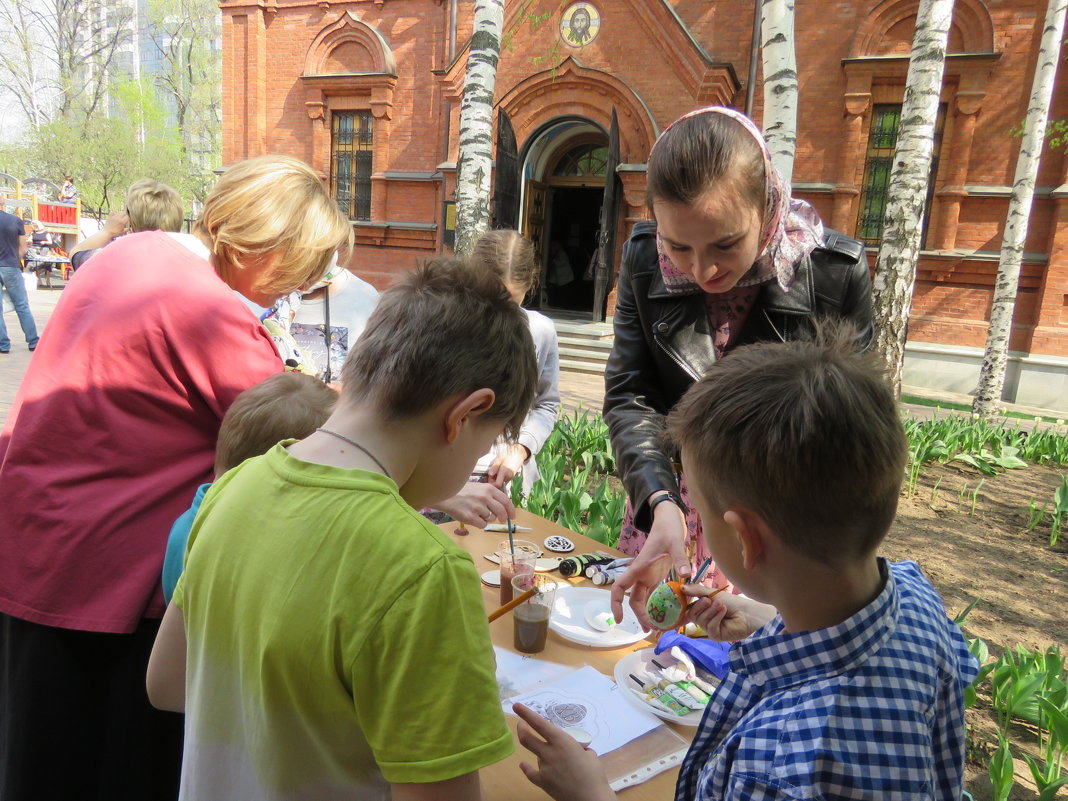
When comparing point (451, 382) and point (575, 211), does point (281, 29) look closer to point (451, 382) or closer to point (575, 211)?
point (575, 211)

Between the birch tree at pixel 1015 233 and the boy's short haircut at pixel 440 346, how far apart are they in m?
8.37

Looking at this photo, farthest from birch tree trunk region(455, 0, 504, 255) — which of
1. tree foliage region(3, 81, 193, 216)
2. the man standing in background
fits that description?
tree foliage region(3, 81, 193, 216)

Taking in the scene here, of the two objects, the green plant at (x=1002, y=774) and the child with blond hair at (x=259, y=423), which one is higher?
the child with blond hair at (x=259, y=423)

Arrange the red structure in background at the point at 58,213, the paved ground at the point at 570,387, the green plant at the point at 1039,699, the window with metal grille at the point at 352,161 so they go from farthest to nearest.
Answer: the red structure in background at the point at 58,213 → the window with metal grille at the point at 352,161 → the paved ground at the point at 570,387 → the green plant at the point at 1039,699

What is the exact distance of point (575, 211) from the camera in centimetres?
1323

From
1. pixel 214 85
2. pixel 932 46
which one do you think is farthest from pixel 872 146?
pixel 214 85

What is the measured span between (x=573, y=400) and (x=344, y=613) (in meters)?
6.97

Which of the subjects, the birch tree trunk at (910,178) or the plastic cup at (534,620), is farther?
the birch tree trunk at (910,178)

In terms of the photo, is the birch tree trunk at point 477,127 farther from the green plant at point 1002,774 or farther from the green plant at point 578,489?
the green plant at point 1002,774

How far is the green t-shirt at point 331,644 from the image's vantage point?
0.83 m

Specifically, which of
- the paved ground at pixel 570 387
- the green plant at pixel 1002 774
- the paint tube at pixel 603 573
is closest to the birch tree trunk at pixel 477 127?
the paved ground at pixel 570 387

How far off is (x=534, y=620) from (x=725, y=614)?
0.44 meters

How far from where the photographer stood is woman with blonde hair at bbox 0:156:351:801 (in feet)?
4.92

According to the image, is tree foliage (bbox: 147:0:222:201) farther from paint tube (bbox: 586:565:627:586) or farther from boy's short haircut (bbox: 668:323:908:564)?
boy's short haircut (bbox: 668:323:908:564)
